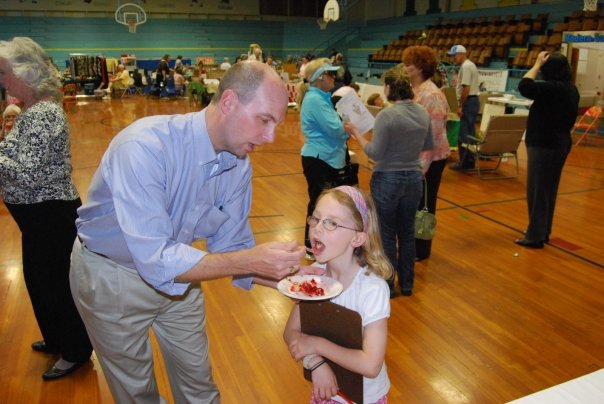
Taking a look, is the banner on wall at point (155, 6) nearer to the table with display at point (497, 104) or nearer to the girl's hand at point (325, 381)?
the table with display at point (497, 104)

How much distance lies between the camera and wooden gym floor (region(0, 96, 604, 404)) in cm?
275

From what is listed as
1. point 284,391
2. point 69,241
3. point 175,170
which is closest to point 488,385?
point 284,391

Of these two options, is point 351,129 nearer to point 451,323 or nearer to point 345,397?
point 451,323

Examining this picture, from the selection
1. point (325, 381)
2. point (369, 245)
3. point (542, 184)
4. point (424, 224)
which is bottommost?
point (424, 224)

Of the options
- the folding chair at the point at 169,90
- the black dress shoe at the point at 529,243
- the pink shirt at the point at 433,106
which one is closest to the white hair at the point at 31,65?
the pink shirt at the point at 433,106

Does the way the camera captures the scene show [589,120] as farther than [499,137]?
Yes

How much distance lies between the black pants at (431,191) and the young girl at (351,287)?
2.45 metres

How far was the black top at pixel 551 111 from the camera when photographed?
4156mm

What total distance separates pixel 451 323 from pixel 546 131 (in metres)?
2.19

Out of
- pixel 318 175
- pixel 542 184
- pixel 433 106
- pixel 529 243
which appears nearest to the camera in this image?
pixel 433 106

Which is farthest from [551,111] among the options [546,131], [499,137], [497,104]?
[497,104]

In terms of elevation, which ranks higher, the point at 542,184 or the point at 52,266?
→ the point at 542,184

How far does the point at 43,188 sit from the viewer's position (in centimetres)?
247

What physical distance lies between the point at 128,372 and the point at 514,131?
6.85 metres
